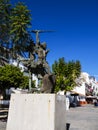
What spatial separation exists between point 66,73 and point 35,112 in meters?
41.8

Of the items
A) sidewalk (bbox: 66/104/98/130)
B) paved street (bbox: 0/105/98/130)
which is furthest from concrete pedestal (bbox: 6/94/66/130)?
sidewalk (bbox: 66/104/98/130)

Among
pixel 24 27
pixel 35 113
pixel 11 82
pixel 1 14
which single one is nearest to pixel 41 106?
pixel 35 113

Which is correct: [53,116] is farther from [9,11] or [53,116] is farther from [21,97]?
[9,11]

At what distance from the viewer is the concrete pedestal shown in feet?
34.0

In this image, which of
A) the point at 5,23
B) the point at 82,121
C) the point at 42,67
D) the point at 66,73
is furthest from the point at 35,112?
the point at 66,73

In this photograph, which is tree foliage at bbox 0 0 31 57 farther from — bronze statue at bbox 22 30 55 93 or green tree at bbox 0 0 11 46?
bronze statue at bbox 22 30 55 93

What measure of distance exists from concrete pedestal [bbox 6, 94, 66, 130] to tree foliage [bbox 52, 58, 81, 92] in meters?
39.2

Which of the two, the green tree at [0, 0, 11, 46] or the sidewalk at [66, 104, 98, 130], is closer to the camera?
the sidewalk at [66, 104, 98, 130]

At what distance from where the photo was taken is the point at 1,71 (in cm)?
4788

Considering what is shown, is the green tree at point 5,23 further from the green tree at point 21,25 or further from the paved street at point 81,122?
the paved street at point 81,122

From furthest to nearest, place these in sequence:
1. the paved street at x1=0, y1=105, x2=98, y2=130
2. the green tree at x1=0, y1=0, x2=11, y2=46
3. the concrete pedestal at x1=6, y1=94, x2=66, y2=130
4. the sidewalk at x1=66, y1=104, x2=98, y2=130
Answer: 1. the green tree at x1=0, y1=0, x2=11, y2=46
2. the sidewalk at x1=66, y1=104, x2=98, y2=130
3. the paved street at x1=0, y1=105, x2=98, y2=130
4. the concrete pedestal at x1=6, y1=94, x2=66, y2=130

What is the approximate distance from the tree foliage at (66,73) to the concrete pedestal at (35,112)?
39217mm

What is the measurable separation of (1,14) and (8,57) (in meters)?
2.59

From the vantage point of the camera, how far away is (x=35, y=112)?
1058 centimetres
